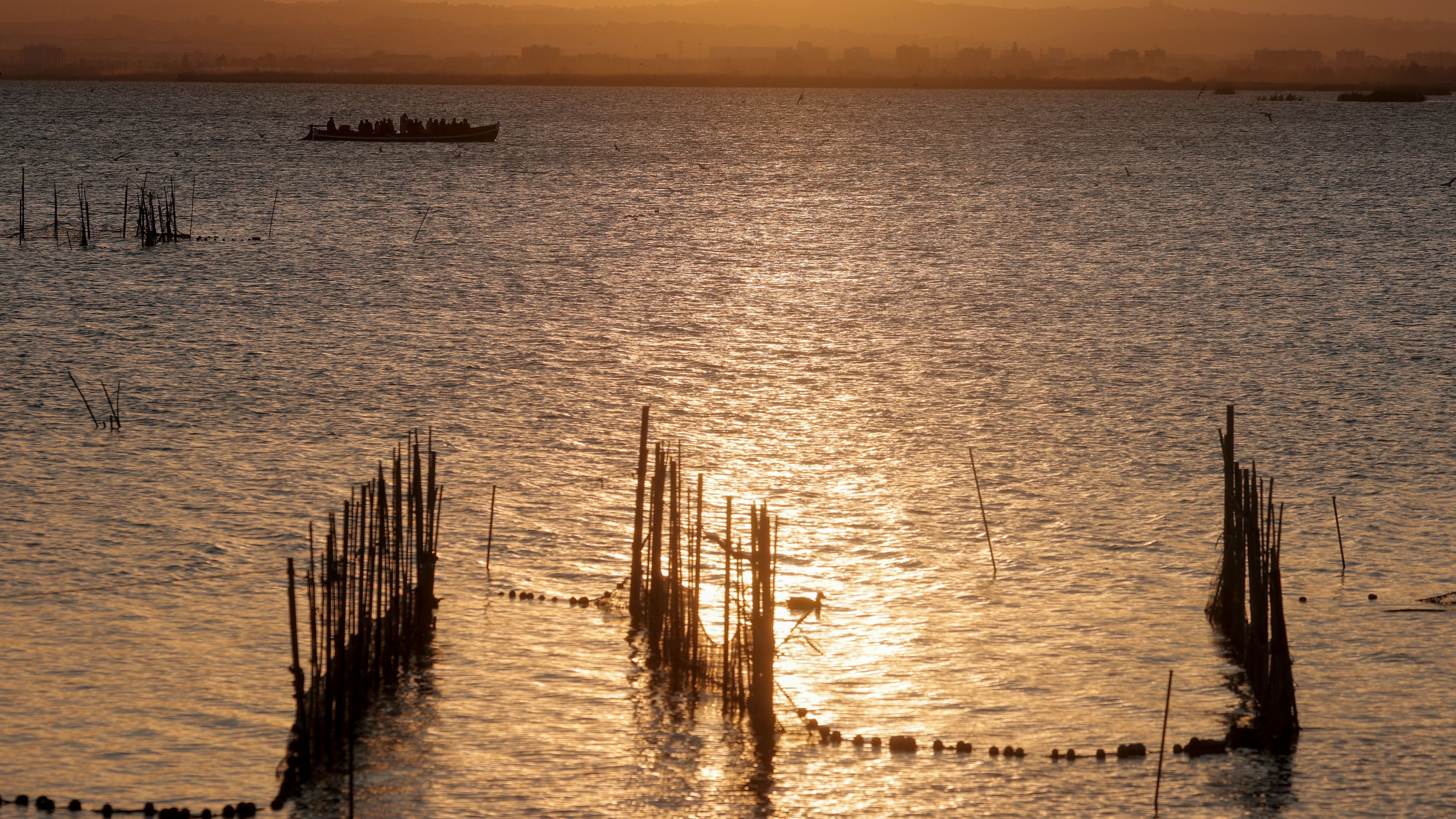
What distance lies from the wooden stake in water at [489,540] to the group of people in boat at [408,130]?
118383 mm

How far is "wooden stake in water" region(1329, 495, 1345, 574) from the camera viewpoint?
70.1 ft

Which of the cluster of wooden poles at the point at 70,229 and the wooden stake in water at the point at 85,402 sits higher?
the cluster of wooden poles at the point at 70,229

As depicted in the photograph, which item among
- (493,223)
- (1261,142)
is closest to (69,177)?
(493,223)

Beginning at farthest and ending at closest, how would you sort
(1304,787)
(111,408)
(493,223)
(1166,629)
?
1. (493,223)
2. (111,408)
3. (1166,629)
4. (1304,787)

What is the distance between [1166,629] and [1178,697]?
216 centimetres

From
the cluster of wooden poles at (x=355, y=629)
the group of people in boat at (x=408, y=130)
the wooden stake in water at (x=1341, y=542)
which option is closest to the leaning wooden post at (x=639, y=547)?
the cluster of wooden poles at (x=355, y=629)

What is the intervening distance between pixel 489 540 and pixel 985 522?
767 cm

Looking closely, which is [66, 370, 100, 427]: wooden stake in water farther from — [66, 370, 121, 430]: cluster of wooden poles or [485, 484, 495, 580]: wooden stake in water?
[485, 484, 495, 580]: wooden stake in water

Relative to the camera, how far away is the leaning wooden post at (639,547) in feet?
59.5

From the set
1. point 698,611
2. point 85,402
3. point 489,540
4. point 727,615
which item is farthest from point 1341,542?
point 85,402

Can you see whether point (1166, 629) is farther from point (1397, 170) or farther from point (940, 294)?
point (1397, 170)

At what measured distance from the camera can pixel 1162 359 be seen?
3884 centimetres

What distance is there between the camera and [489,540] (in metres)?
20.8

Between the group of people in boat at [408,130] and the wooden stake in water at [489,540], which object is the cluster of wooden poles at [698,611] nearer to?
the wooden stake in water at [489,540]
